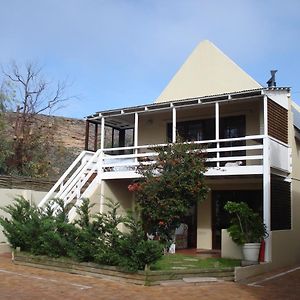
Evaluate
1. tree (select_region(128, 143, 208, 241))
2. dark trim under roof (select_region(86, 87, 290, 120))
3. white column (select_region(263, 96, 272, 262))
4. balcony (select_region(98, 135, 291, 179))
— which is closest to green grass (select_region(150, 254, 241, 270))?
tree (select_region(128, 143, 208, 241))

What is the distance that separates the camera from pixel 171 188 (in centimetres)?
1320

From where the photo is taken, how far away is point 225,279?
11172 mm

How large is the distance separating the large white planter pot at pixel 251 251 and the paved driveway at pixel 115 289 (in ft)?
3.88

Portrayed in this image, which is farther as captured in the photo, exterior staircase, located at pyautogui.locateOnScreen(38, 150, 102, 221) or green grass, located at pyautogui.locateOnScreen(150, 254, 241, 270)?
exterior staircase, located at pyautogui.locateOnScreen(38, 150, 102, 221)

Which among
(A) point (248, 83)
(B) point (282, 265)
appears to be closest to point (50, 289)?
(B) point (282, 265)

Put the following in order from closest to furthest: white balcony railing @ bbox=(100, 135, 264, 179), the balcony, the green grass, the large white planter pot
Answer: the green grass < the large white planter pot < the balcony < white balcony railing @ bbox=(100, 135, 264, 179)

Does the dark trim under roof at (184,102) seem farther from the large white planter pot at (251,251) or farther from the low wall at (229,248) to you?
the large white planter pot at (251,251)

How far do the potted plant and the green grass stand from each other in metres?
0.47

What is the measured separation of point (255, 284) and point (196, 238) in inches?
277

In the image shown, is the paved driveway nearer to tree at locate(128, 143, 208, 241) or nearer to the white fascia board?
tree at locate(128, 143, 208, 241)

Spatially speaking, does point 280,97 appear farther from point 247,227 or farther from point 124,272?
point 124,272

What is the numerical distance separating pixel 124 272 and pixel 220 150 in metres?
5.57

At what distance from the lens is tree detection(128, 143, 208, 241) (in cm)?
1323

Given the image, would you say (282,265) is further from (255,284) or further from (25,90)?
(25,90)
